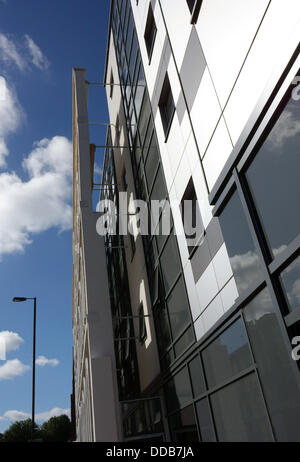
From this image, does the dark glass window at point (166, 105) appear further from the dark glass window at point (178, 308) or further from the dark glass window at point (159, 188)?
the dark glass window at point (178, 308)

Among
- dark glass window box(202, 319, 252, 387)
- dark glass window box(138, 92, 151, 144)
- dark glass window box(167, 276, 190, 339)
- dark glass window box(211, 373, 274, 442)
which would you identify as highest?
dark glass window box(138, 92, 151, 144)

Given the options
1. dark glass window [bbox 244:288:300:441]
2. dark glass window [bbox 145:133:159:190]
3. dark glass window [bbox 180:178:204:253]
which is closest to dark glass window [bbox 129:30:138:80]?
A: dark glass window [bbox 145:133:159:190]

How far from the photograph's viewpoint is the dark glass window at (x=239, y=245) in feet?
21.9

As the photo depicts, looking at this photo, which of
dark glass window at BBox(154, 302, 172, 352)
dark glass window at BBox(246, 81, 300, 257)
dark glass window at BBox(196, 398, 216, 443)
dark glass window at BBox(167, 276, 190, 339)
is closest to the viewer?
dark glass window at BBox(246, 81, 300, 257)

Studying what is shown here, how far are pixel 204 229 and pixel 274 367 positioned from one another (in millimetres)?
3797

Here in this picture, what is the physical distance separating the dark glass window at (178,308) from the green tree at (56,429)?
211ft

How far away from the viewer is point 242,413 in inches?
282

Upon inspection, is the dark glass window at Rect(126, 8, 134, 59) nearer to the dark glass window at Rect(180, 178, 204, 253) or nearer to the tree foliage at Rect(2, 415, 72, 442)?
the dark glass window at Rect(180, 178, 204, 253)

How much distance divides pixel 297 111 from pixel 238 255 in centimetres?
278

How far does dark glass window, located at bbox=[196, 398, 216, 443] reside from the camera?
8691 mm

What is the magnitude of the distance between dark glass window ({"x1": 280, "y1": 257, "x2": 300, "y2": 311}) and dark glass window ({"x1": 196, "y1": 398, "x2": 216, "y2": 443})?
436 cm

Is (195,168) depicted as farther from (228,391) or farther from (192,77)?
(228,391)

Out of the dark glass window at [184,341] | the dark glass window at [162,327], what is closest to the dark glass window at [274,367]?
the dark glass window at [184,341]

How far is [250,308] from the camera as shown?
6.92 m
